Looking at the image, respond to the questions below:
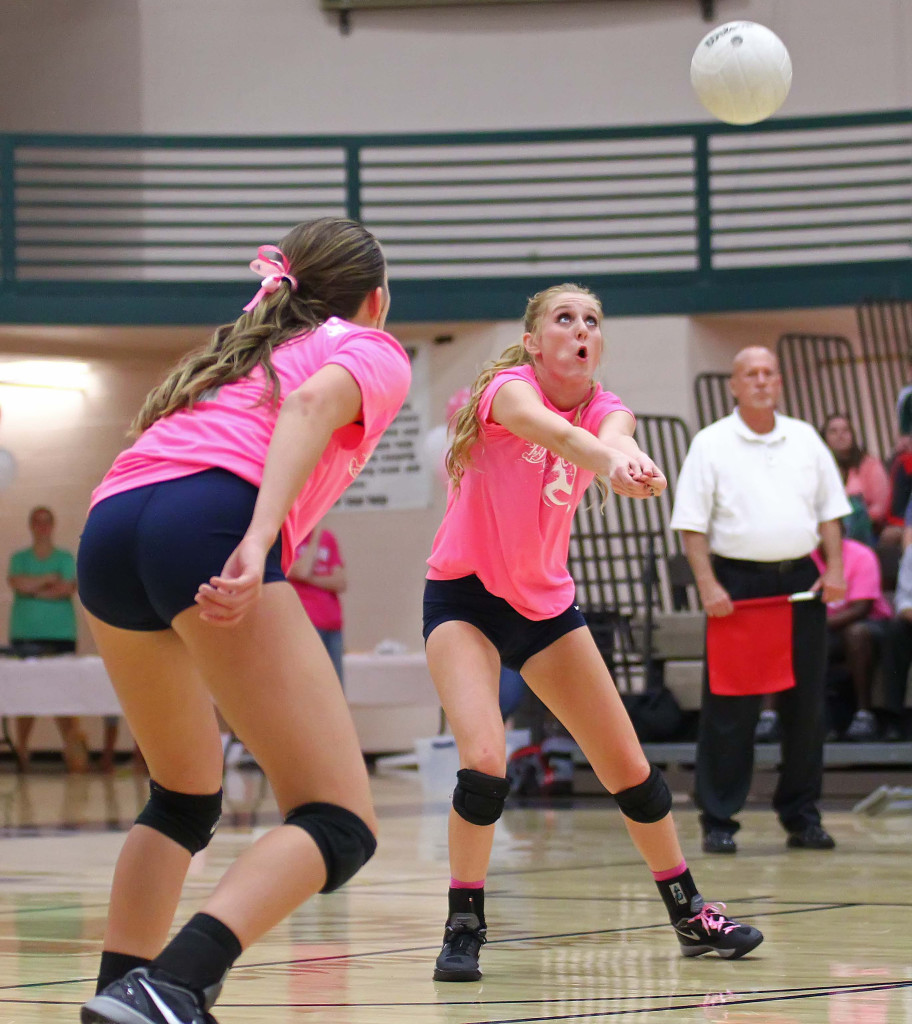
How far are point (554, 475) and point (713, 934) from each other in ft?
3.81

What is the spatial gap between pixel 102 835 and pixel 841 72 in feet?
30.3

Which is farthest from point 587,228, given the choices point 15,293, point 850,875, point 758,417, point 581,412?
point 581,412

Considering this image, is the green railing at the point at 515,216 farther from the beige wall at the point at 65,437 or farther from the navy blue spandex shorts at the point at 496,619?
the navy blue spandex shorts at the point at 496,619

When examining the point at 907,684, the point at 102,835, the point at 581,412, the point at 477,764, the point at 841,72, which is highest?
the point at 841,72

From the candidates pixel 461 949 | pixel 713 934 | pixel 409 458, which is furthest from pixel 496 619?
pixel 409 458

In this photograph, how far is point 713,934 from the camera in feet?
11.9

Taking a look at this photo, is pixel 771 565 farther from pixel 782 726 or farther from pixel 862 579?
pixel 862 579

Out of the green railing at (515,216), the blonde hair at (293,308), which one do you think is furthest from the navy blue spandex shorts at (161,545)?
the green railing at (515,216)

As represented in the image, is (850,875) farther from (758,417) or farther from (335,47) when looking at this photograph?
(335,47)

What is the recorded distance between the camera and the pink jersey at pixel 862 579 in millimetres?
8461

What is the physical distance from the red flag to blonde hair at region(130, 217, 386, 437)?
3.77 m

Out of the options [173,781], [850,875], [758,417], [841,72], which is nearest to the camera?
[173,781]

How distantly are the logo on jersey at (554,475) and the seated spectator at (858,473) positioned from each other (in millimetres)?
6113

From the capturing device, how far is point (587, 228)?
1343 centimetres
